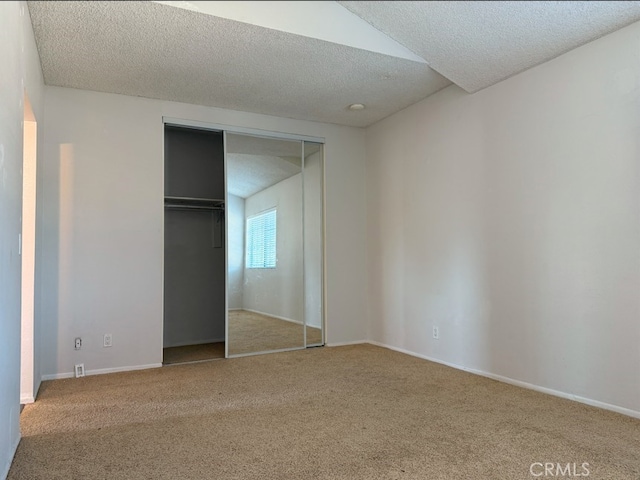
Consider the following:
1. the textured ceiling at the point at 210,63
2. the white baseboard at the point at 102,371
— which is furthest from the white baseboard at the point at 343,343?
the textured ceiling at the point at 210,63

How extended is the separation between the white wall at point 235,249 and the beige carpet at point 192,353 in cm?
59

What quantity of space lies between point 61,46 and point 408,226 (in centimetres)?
326

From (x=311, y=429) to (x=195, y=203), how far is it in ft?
11.3

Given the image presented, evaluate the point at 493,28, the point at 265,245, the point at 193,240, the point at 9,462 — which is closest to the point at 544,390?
the point at 493,28

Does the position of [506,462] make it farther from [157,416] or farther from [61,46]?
[61,46]

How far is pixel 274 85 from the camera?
382 centimetres

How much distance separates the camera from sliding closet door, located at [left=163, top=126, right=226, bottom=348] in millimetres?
5203

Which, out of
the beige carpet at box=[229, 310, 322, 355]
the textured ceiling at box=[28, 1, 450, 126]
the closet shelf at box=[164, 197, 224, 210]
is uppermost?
the textured ceiling at box=[28, 1, 450, 126]

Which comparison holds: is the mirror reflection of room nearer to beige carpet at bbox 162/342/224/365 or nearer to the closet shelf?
beige carpet at bbox 162/342/224/365

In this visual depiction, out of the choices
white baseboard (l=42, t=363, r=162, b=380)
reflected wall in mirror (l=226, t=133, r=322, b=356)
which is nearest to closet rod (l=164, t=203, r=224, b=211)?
reflected wall in mirror (l=226, t=133, r=322, b=356)

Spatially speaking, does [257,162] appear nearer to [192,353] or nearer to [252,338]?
[252,338]

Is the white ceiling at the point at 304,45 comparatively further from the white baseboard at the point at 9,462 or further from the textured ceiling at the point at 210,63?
the white baseboard at the point at 9,462

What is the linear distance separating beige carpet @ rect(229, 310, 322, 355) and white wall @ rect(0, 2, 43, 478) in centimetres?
226

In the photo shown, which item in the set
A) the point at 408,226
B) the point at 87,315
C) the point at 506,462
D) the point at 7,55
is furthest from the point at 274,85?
the point at 506,462
